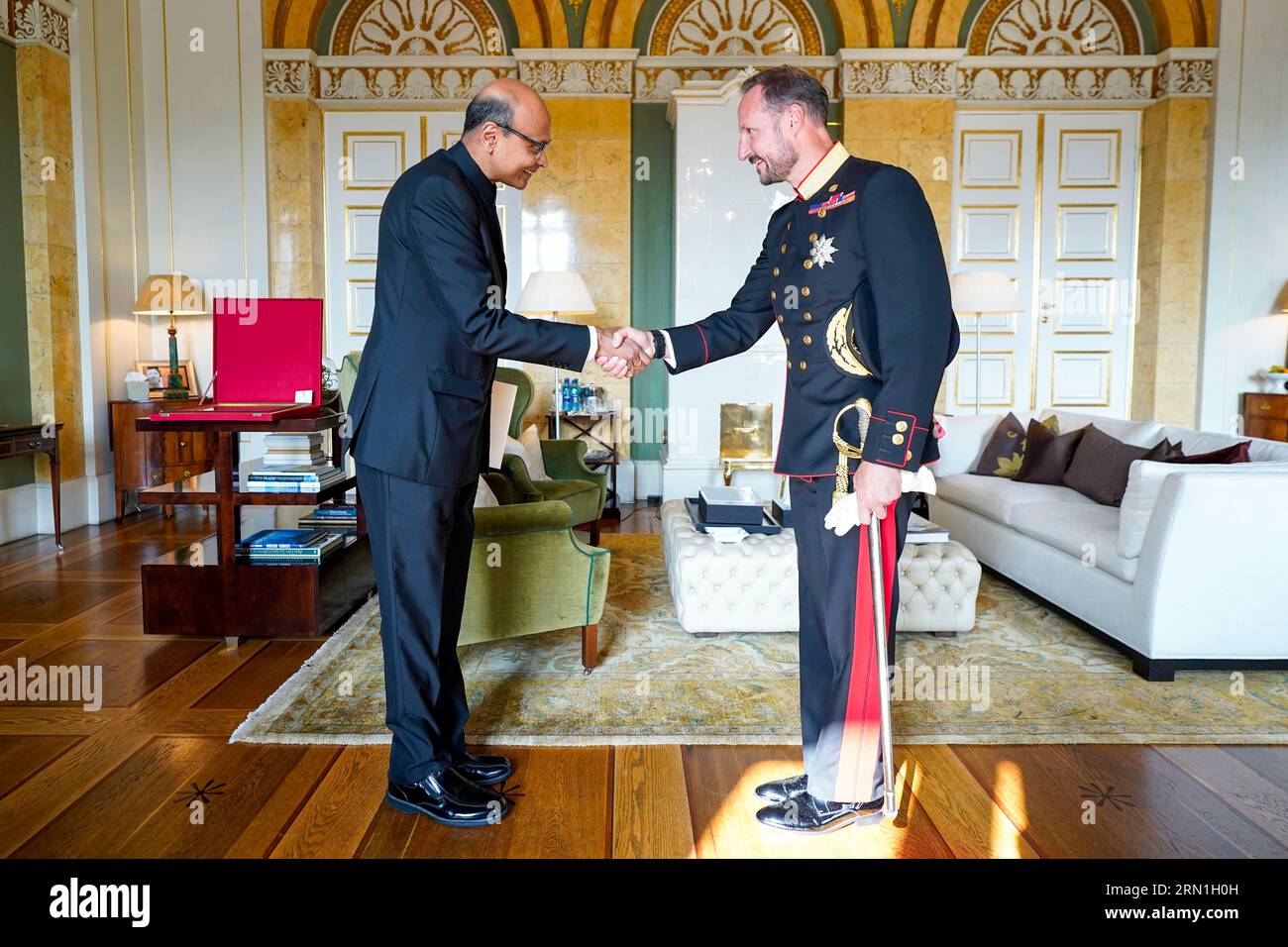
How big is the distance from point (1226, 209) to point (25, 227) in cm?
902

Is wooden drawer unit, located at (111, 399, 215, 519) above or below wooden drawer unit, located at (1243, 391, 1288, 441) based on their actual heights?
below

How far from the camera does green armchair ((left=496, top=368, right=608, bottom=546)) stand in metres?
4.60

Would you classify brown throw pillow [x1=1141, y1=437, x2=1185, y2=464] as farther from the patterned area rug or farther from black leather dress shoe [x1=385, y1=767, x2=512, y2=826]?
black leather dress shoe [x1=385, y1=767, x2=512, y2=826]

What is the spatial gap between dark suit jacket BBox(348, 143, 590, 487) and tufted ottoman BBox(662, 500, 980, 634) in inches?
66.1

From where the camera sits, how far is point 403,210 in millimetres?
2223

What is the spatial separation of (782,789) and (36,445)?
520cm

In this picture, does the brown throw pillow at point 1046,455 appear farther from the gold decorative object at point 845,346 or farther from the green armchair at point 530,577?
the gold decorative object at point 845,346

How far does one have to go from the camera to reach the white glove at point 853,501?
80.0 inches

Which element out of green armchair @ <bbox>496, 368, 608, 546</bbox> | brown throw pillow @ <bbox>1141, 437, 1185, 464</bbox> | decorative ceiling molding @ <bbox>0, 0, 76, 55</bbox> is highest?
decorative ceiling molding @ <bbox>0, 0, 76, 55</bbox>

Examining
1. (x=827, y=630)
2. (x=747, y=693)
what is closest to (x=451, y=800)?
(x=827, y=630)

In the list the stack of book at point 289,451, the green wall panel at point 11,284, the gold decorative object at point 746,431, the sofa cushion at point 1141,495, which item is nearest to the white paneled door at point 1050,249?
the gold decorative object at point 746,431

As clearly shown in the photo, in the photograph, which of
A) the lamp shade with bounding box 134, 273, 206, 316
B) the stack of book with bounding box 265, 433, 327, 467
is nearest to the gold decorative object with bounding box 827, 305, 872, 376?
the stack of book with bounding box 265, 433, 327, 467

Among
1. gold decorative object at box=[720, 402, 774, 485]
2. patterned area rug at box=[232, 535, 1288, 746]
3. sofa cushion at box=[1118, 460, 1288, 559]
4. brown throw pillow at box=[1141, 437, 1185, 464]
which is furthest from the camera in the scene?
gold decorative object at box=[720, 402, 774, 485]
